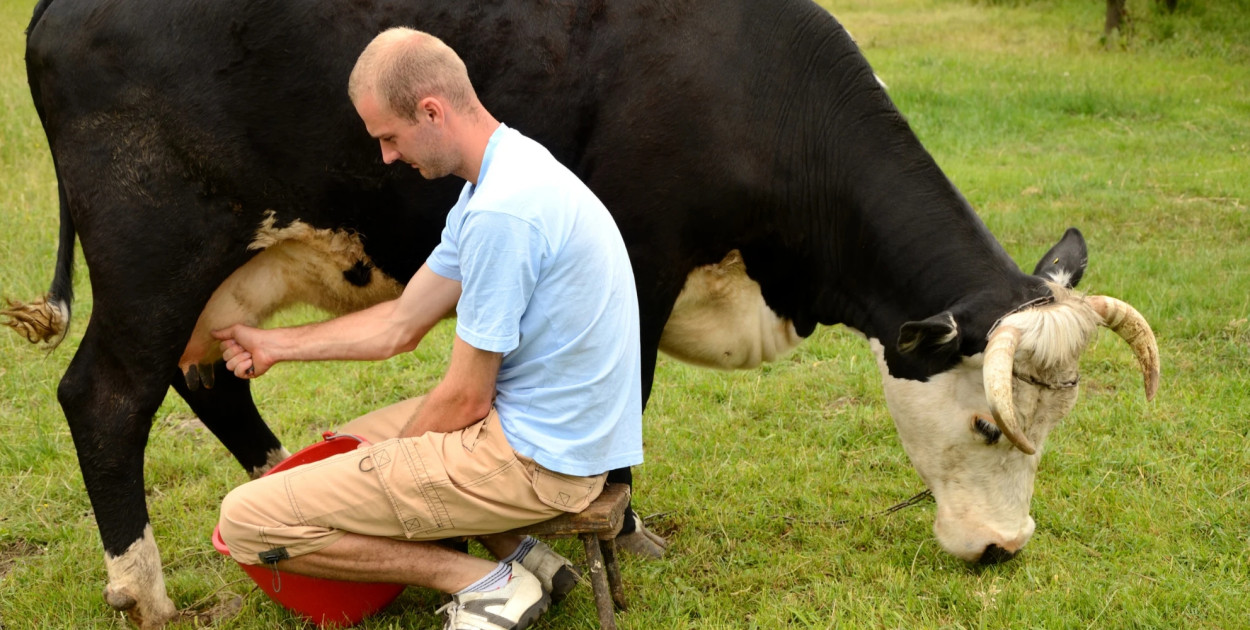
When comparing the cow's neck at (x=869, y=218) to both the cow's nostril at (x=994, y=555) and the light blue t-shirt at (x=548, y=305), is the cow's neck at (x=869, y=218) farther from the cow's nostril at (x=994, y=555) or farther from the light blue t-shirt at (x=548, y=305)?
the light blue t-shirt at (x=548, y=305)

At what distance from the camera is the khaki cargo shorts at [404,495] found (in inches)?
142

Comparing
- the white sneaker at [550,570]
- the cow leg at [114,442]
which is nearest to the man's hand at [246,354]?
the cow leg at [114,442]

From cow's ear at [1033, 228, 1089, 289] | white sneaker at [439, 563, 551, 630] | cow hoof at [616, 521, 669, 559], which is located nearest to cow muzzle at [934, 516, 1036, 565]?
cow's ear at [1033, 228, 1089, 289]

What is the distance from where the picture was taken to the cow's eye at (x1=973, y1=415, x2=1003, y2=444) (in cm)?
440

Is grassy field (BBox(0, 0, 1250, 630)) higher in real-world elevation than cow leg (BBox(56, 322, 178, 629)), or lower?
lower

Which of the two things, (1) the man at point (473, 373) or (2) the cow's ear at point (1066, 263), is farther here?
(2) the cow's ear at point (1066, 263)

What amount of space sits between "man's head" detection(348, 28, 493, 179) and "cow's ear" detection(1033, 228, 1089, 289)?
245cm

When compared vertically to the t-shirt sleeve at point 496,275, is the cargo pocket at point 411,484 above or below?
below

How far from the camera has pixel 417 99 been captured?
3.32 meters

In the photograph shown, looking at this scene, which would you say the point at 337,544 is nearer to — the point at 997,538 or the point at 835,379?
the point at 997,538

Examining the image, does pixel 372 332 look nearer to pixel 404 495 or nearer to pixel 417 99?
pixel 404 495

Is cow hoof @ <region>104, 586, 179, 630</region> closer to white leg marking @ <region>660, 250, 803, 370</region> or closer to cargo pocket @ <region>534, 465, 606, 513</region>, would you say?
cargo pocket @ <region>534, 465, 606, 513</region>

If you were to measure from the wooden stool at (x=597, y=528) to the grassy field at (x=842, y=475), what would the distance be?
0.33m

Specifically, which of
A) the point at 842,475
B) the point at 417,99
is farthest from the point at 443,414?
the point at 842,475
